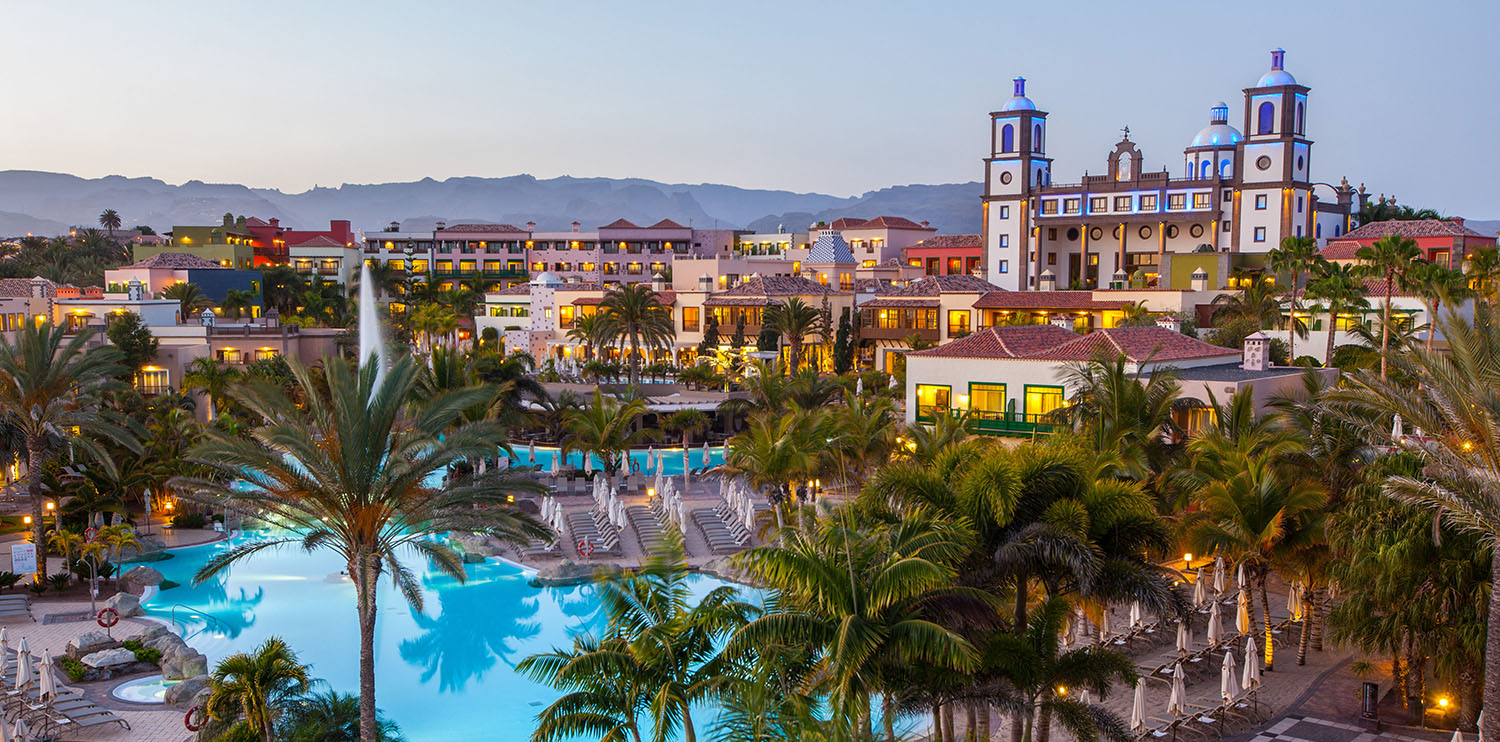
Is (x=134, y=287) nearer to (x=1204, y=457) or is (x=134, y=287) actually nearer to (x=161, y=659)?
(x=161, y=659)

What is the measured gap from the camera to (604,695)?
37.1 ft

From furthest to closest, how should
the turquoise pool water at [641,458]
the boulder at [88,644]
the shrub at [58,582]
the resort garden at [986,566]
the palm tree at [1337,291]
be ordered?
the turquoise pool water at [641,458] < the palm tree at [1337,291] < the shrub at [58,582] < the boulder at [88,644] < the resort garden at [986,566]

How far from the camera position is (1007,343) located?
101 ft

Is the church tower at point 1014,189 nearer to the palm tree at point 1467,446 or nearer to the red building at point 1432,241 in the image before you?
the red building at point 1432,241

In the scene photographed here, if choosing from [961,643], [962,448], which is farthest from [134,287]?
[961,643]

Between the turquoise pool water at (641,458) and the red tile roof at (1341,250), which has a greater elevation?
the red tile roof at (1341,250)

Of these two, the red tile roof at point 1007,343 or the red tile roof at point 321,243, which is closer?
the red tile roof at point 1007,343

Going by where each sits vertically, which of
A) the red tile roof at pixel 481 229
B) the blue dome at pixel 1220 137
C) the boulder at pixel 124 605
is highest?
the blue dome at pixel 1220 137

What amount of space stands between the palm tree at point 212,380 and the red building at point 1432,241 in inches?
2044

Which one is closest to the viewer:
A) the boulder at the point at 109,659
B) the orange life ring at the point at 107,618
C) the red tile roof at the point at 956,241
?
the boulder at the point at 109,659

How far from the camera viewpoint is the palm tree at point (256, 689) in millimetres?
13500

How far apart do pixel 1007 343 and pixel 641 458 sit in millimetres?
15391

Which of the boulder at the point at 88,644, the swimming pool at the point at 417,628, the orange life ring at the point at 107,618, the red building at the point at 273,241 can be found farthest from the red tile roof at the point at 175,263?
the boulder at the point at 88,644

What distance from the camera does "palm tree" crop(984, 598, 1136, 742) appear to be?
1145 cm
